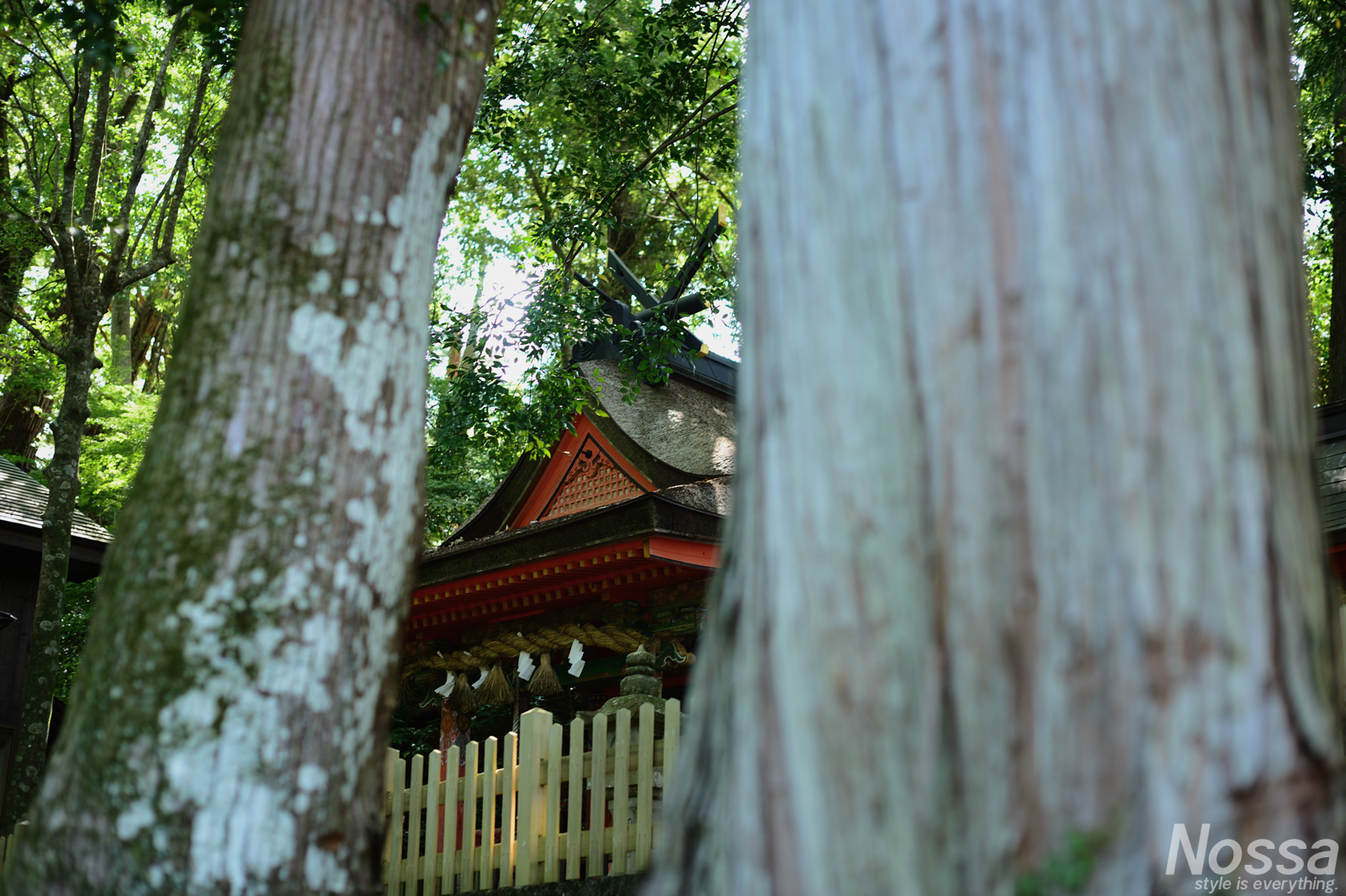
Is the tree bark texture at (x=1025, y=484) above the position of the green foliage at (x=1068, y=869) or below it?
above

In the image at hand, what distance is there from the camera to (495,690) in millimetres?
10570

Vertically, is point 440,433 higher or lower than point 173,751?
higher

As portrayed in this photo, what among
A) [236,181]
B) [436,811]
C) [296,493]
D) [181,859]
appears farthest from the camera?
[436,811]

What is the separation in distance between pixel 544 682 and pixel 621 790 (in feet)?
17.1

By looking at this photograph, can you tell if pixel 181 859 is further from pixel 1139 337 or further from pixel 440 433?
pixel 440 433

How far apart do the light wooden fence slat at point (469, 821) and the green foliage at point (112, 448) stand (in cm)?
1065

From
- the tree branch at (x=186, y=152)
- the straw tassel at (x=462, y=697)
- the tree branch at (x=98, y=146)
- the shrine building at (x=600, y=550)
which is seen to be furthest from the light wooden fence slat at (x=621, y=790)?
the tree branch at (x=186, y=152)

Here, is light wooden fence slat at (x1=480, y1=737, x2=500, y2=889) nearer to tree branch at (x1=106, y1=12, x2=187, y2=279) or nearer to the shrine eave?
the shrine eave

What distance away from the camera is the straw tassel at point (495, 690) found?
10.5 meters

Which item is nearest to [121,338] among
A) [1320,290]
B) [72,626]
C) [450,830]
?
[72,626]

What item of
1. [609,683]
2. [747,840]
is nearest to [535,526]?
[609,683]

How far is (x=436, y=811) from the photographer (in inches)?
224

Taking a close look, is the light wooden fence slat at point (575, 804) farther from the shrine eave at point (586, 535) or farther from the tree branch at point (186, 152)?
the tree branch at point (186, 152)

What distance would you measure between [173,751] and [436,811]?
13.7 ft
